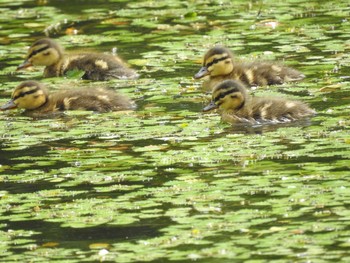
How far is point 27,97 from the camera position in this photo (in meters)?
9.42

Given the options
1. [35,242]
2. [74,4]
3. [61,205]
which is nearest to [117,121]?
[61,205]

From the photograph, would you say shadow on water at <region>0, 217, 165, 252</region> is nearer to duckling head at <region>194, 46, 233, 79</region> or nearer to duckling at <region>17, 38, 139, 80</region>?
duckling head at <region>194, 46, 233, 79</region>

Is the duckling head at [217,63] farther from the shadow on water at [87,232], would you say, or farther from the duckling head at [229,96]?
the shadow on water at [87,232]

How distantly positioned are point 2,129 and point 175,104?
1.24 metres

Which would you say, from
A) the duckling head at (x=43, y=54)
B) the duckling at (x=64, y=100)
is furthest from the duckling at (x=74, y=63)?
the duckling at (x=64, y=100)

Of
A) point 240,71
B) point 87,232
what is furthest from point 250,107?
point 87,232

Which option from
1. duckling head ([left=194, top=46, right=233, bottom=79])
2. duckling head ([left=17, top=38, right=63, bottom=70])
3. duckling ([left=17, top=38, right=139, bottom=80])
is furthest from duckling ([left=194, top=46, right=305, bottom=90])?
duckling head ([left=17, top=38, right=63, bottom=70])

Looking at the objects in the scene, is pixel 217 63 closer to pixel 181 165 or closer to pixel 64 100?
pixel 64 100

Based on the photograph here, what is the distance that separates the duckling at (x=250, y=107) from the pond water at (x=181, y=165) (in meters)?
0.11

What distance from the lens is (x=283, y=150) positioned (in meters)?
7.64

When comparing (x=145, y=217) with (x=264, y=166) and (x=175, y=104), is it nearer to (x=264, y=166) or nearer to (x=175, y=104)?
(x=264, y=166)

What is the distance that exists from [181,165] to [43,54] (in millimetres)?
3604

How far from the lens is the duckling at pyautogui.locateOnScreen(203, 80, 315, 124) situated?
8570 mm

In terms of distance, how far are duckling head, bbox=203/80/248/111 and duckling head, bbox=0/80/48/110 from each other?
4.29 ft
